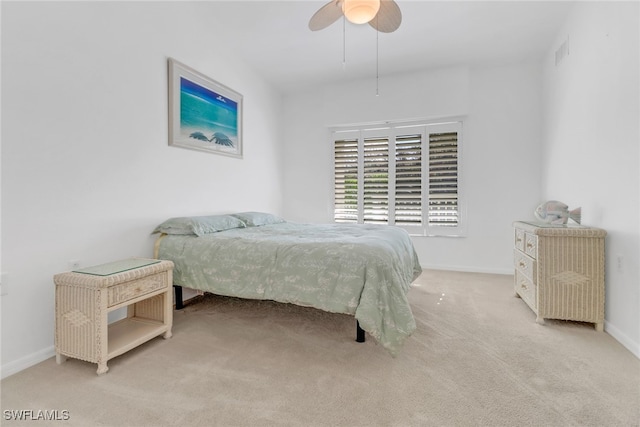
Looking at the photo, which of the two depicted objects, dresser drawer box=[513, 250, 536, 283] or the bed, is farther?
dresser drawer box=[513, 250, 536, 283]

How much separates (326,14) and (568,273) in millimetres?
2859

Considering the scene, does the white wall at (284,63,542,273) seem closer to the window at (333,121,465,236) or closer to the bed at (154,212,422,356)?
the window at (333,121,465,236)

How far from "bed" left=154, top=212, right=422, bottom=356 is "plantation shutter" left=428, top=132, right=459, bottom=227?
7.08 ft

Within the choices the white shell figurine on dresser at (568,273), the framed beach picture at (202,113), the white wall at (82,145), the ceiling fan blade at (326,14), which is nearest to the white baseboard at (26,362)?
the white wall at (82,145)

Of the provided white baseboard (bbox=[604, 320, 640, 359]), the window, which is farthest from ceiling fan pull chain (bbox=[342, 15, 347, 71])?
white baseboard (bbox=[604, 320, 640, 359])

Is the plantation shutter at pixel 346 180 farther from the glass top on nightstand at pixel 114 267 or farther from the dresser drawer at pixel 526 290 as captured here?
the glass top on nightstand at pixel 114 267

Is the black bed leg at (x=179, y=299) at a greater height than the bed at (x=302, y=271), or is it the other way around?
the bed at (x=302, y=271)

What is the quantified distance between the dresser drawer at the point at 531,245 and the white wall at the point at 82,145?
10.9ft

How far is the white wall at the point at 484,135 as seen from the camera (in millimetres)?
4078

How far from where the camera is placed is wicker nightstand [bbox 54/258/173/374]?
1730mm

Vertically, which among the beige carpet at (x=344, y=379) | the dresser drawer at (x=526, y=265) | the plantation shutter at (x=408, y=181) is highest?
the plantation shutter at (x=408, y=181)

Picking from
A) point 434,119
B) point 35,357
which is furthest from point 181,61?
point 434,119

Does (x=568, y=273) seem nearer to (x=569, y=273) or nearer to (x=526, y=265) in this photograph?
(x=569, y=273)

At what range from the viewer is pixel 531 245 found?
8.60ft
